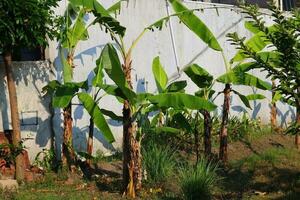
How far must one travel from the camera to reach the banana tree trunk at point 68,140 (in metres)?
7.34

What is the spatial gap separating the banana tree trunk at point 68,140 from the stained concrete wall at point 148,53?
1.94 feet

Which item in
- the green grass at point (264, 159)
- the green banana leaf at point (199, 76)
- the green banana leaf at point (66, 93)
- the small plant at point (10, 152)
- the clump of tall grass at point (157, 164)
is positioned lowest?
the green grass at point (264, 159)

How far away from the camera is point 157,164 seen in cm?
700

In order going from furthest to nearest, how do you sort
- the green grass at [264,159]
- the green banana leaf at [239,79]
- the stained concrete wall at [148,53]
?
the green grass at [264,159]
the stained concrete wall at [148,53]
the green banana leaf at [239,79]

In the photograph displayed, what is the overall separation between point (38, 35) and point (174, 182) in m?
2.83

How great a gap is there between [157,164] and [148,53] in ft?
9.77

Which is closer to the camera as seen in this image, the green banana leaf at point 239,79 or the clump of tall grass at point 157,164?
the clump of tall grass at point 157,164

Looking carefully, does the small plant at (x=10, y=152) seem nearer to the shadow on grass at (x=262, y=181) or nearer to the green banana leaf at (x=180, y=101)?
the green banana leaf at (x=180, y=101)

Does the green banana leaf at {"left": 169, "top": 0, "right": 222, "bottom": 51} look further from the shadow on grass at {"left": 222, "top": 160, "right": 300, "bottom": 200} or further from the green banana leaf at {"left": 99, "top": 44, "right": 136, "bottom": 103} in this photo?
the shadow on grass at {"left": 222, "top": 160, "right": 300, "bottom": 200}

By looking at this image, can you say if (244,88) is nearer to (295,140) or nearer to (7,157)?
(295,140)

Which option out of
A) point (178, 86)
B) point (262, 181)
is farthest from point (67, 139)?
point (262, 181)

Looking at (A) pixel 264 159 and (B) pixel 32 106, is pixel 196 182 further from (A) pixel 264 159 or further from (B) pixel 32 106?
(B) pixel 32 106

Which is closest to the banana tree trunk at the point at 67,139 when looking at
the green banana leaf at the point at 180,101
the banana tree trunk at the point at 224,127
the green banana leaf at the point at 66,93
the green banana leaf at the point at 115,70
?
the green banana leaf at the point at 66,93

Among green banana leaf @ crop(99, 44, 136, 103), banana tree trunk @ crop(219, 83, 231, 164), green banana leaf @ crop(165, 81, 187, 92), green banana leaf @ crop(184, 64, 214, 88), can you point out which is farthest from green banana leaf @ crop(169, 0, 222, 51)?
banana tree trunk @ crop(219, 83, 231, 164)
